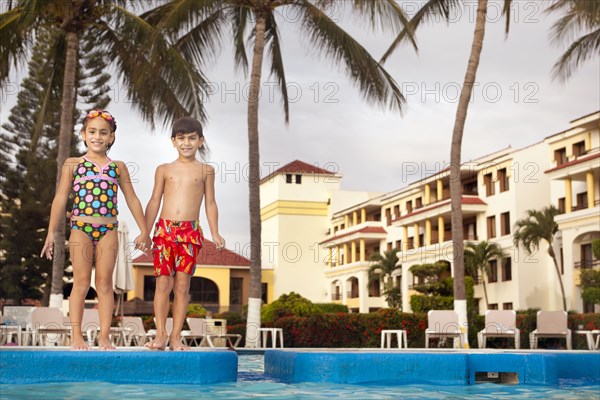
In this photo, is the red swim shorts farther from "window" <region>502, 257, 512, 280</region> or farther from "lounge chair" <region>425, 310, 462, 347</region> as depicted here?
"window" <region>502, 257, 512, 280</region>

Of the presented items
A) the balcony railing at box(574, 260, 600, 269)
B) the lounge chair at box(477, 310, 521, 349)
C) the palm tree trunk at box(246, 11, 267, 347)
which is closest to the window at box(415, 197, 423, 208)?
the balcony railing at box(574, 260, 600, 269)

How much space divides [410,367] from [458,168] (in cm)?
1000

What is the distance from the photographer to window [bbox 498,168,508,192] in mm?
43381

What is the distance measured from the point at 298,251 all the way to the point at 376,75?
53138 millimetres

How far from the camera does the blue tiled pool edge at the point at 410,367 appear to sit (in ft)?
22.9

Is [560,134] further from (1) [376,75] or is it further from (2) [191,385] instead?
(2) [191,385]

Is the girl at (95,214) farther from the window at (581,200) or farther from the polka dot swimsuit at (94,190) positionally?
the window at (581,200)

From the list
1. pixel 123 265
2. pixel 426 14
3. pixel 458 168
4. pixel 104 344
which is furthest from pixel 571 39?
pixel 104 344

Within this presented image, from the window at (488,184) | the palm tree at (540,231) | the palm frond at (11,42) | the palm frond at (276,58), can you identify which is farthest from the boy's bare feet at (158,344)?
the window at (488,184)

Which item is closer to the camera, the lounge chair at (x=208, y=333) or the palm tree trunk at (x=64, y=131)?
the lounge chair at (x=208, y=333)

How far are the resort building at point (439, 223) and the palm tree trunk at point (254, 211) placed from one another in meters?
21.7

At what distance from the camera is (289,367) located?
739 cm

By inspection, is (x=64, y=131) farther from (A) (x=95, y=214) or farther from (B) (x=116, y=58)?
(A) (x=95, y=214)

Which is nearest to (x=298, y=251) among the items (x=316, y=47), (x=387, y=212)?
(x=387, y=212)
